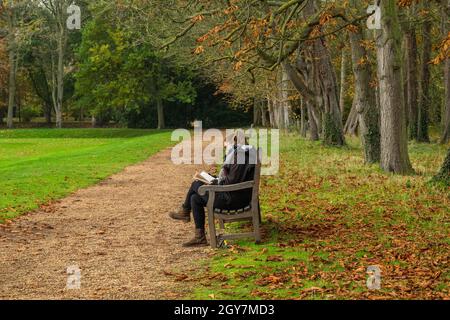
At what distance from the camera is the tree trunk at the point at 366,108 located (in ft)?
65.9

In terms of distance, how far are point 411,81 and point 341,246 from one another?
77.8 ft

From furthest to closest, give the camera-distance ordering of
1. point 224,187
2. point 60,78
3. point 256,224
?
point 60,78 < point 256,224 < point 224,187

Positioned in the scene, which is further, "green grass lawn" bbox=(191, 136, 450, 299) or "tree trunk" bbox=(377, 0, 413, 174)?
"tree trunk" bbox=(377, 0, 413, 174)

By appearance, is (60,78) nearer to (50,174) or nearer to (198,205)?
(50,174)

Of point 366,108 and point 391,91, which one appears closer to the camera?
point 391,91

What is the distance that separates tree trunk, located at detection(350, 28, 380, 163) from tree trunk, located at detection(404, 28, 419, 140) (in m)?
10.7

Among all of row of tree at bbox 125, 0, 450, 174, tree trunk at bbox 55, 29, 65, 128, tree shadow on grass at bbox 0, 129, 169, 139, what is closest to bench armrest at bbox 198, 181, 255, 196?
row of tree at bbox 125, 0, 450, 174

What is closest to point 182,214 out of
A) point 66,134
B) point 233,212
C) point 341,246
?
point 233,212

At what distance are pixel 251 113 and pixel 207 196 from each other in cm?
6529

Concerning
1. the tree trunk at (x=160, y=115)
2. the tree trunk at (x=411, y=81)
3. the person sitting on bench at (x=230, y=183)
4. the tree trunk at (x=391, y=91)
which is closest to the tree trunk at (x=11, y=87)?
the tree trunk at (x=160, y=115)

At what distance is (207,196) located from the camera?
31.6 ft

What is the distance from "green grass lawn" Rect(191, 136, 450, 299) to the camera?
7161mm

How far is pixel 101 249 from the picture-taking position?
31.9 feet

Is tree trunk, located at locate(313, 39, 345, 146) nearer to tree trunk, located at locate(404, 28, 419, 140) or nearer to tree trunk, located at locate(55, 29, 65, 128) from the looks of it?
tree trunk, located at locate(404, 28, 419, 140)
